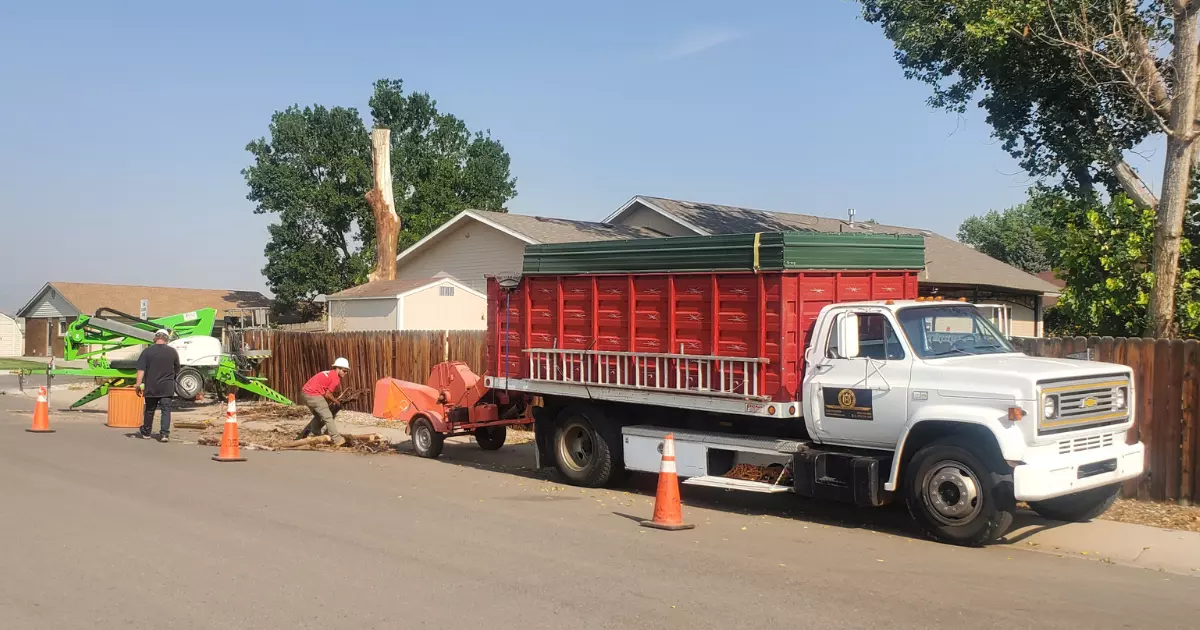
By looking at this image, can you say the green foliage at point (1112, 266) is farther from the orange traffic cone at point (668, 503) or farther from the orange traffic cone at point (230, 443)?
the orange traffic cone at point (230, 443)

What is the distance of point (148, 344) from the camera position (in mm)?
22344

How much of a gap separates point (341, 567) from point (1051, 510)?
6.82m

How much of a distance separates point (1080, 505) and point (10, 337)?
7361 centimetres

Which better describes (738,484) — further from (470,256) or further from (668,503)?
(470,256)

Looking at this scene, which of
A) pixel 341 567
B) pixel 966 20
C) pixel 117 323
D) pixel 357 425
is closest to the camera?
pixel 341 567

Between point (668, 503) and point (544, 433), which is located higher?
point (544, 433)

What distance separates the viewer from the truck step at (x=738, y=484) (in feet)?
34.3

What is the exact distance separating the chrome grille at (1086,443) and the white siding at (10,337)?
73144mm

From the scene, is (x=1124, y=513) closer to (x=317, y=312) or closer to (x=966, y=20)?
(x=966, y=20)

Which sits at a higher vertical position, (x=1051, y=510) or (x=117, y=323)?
(x=117, y=323)

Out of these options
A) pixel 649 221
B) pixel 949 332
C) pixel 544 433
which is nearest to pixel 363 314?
pixel 649 221

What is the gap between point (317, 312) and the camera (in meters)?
54.4

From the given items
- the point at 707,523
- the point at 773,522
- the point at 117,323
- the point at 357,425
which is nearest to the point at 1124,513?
the point at 773,522

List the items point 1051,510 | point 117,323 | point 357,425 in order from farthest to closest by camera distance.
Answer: point 117,323
point 357,425
point 1051,510
